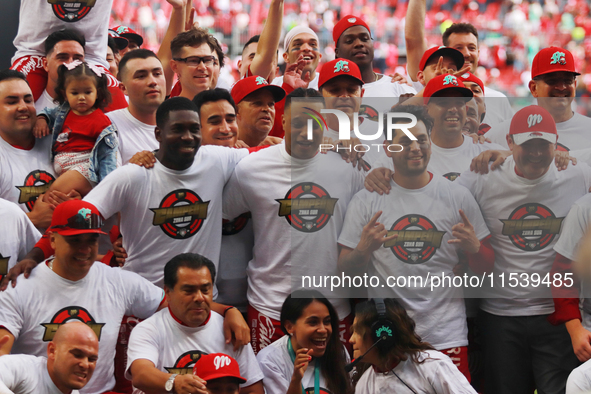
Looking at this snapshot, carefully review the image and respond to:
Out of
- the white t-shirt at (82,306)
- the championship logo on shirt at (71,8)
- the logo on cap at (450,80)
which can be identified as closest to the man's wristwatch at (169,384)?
the white t-shirt at (82,306)

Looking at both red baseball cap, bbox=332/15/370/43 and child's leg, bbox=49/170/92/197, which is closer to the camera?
child's leg, bbox=49/170/92/197

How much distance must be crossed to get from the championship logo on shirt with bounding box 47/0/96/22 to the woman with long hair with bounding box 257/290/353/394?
274 centimetres

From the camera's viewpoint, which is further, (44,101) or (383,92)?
(383,92)

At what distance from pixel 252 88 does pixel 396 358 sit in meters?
2.00

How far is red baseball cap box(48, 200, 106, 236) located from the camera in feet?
11.8

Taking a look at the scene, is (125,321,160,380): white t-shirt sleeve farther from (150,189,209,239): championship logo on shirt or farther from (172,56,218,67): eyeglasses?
(172,56,218,67): eyeglasses

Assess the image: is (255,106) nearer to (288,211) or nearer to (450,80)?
(288,211)

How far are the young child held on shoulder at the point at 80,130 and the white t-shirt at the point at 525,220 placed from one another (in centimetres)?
219

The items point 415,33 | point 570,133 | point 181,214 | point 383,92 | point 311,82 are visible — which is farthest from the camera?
point 415,33

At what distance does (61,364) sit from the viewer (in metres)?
3.31

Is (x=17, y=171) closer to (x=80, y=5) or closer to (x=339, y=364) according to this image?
(x=80, y=5)

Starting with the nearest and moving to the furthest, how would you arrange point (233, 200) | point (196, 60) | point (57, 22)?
point (233, 200), point (196, 60), point (57, 22)

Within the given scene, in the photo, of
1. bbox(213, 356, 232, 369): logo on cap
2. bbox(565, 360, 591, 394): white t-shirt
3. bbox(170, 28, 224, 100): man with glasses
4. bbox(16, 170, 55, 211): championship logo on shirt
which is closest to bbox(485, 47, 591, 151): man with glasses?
bbox(565, 360, 591, 394): white t-shirt

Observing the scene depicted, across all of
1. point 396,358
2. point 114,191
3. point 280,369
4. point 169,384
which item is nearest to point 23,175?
point 114,191
